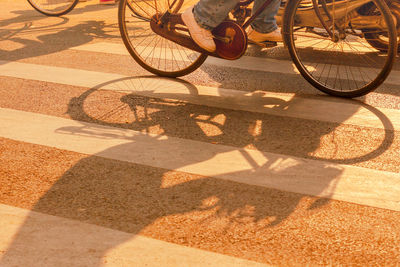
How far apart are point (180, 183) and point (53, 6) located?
6439mm

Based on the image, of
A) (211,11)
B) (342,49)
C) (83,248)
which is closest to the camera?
(83,248)

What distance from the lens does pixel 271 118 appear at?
4.51m

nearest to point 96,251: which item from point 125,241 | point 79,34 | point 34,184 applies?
point 125,241

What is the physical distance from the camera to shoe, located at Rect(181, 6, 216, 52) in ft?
16.0

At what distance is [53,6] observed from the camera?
913 centimetres

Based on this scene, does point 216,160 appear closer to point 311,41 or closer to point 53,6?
point 311,41

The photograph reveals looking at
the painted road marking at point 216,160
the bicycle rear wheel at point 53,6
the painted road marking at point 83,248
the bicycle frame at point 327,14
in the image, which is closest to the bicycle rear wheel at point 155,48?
the bicycle frame at point 327,14

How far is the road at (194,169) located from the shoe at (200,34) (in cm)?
43

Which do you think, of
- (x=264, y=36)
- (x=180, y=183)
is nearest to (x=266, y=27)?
(x=264, y=36)

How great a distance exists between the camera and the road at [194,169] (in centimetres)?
283

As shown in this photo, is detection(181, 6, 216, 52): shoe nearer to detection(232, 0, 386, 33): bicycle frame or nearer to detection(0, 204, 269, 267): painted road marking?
detection(232, 0, 386, 33): bicycle frame

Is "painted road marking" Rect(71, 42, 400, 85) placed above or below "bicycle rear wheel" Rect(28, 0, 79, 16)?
below

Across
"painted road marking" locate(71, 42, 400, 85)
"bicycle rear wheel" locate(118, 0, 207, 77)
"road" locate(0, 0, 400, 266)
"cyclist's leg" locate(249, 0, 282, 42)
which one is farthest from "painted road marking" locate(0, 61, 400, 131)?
"painted road marking" locate(71, 42, 400, 85)

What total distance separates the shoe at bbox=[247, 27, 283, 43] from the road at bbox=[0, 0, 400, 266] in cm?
41
